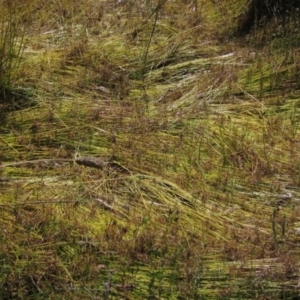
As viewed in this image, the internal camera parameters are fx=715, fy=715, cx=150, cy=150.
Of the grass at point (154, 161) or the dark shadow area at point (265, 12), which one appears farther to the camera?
the dark shadow area at point (265, 12)

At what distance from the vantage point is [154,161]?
9.81 feet

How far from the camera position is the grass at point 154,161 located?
239 cm

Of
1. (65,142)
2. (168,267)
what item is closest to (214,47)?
(65,142)

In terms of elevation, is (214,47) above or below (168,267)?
above

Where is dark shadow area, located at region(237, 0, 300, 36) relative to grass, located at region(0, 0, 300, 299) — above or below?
above

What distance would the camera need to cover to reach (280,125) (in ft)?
10.7

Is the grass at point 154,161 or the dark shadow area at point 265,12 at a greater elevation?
the dark shadow area at point 265,12

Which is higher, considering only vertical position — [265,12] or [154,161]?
[265,12]

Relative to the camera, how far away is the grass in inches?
94.0

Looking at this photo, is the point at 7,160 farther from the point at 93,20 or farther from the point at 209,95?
the point at 93,20

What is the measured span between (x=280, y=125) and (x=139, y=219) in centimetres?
95

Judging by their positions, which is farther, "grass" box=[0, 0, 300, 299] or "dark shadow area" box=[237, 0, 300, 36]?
"dark shadow area" box=[237, 0, 300, 36]

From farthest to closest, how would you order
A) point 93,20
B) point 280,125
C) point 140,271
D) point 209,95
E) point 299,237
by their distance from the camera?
point 93,20 → point 209,95 → point 280,125 → point 299,237 → point 140,271

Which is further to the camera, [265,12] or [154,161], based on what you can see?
[265,12]
